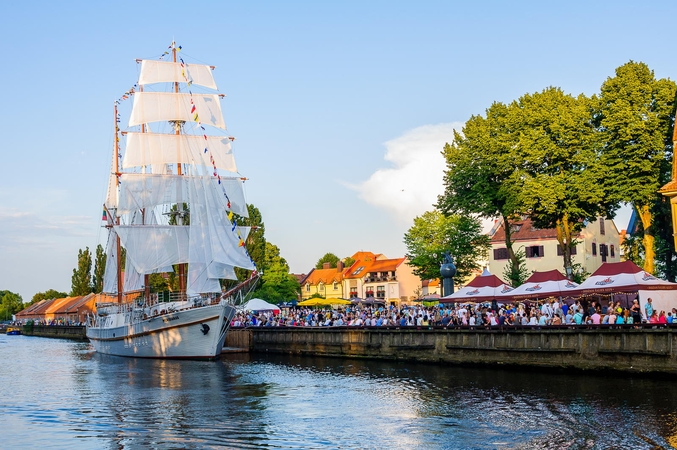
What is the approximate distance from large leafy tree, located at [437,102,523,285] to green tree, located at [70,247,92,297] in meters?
97.6

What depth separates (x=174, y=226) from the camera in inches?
2694

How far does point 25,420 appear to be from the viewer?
93.2 feet

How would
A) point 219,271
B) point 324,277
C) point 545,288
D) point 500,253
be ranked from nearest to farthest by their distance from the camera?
1. point 545,288
2. point 219,271
3. point 500,253
4. point 324,277

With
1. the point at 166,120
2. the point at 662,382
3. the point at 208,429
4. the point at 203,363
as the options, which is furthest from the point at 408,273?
the point at 208,429

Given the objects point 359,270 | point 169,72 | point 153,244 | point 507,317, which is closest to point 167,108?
point 169,72

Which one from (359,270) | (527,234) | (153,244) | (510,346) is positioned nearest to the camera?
(510,346)

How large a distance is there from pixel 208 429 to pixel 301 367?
22.6m

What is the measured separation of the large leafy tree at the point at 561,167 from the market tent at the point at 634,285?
1443cm

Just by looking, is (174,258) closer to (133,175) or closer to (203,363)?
(133,175)

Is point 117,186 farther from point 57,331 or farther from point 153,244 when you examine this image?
point 57,331

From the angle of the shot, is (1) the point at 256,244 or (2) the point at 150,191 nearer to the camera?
(2) the point at 150,191

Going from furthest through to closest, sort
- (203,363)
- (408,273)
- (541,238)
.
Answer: (408,273)
(541,238)
(203,363)

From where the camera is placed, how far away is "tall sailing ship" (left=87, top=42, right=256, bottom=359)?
2304 inches

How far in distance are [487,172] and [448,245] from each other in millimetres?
13327
